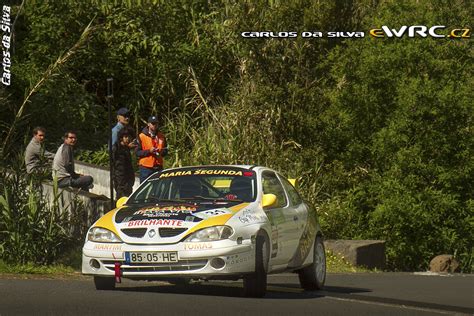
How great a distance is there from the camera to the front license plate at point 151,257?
13.1 meters

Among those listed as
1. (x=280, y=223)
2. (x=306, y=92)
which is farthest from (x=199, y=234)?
(x=306, y=92)

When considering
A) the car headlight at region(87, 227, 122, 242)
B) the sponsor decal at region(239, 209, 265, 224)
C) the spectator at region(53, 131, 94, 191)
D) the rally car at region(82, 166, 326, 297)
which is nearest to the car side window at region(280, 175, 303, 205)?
the rally car at region(82, 166, 326, 297)

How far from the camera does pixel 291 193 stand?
15.3 metres

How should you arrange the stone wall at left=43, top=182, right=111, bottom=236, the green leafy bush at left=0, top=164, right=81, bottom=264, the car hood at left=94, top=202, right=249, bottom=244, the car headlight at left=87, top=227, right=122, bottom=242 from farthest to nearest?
the stone wall at left=43, top=182, right=111, bottom=236
the green leafy bush at left=0, top=164, right=81, bottom=264
the car headlight at left=87, top=227, right=122, bottom=242
the car hood at left=94, top=202, right=249, bottom=244

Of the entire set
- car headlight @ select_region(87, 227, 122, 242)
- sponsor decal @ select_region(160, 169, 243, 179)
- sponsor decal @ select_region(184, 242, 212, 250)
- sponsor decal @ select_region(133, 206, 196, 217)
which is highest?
sponsor decal @ select_region(160, 169, 243, 179)

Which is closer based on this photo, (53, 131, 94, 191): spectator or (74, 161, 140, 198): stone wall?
(53, 131, 94, 191): spectator

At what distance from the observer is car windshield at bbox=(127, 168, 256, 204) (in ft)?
46.9

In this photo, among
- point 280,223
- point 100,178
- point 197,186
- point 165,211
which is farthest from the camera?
point 100,178

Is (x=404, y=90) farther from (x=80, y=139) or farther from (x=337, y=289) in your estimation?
(x=337, y=289)

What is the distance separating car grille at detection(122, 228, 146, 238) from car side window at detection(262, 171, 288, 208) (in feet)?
5.63

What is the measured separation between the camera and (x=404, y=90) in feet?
103

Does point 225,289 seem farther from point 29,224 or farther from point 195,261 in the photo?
point 29,224

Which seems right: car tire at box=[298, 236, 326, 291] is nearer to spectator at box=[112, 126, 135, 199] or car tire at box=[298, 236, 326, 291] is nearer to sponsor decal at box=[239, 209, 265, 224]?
sponsor decal at box=[239, 209, 265, 224]

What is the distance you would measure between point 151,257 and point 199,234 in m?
0.52
